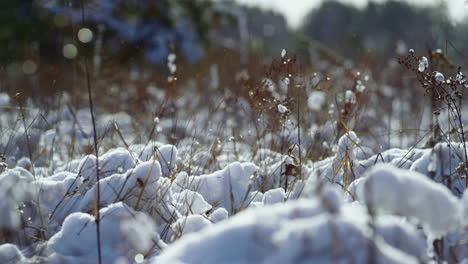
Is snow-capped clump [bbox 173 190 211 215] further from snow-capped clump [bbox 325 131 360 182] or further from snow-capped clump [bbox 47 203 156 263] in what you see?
snow-capped clump [bbox 325 131 360 182]

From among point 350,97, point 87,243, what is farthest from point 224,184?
point 350,97

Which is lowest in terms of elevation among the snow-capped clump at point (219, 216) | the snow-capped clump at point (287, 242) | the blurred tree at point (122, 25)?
the snow-capped clump at point (219, 216)

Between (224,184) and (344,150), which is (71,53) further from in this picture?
(344,150)

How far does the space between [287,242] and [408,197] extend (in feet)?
0.99

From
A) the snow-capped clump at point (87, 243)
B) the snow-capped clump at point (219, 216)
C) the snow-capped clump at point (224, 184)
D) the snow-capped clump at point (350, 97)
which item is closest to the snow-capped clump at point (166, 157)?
the snow-capped clump at point (224, 184)

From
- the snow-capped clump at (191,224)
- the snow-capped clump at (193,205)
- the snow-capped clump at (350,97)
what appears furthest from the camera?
the snow-capped clump at (350,97)

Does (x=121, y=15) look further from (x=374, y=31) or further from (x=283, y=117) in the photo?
(x=374, y=31)

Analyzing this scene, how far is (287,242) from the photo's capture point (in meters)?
0.86

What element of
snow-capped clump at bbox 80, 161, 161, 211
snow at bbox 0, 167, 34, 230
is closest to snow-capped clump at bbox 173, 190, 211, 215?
snow-capped clump at bbox 80, 161, 161, 211

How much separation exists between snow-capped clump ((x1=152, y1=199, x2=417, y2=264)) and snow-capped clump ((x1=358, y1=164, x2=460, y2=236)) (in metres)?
0.08

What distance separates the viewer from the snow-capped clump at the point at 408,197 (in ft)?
3.07

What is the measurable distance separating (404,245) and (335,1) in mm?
50430

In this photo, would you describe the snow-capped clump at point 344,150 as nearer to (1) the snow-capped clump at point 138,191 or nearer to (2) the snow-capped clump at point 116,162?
(1) the snow-capped clump at point 138,191

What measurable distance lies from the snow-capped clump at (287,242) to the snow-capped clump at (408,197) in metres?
0.08
